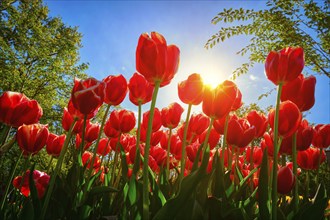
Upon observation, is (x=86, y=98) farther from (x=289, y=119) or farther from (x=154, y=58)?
(x=289, y=119)

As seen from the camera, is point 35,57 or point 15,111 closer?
point 15,111

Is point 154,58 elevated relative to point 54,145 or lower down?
elevated

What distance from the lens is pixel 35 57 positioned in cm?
1579

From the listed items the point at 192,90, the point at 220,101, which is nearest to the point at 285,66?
the point at 220,101

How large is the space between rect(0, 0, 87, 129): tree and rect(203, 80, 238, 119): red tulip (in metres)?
12.9

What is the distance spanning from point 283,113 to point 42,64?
1515 centimetres

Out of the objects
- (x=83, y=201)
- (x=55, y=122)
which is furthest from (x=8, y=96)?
(x=55, y=122)

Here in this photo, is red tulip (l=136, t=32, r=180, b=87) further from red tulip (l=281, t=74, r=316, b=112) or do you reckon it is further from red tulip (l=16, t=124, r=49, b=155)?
red tulip (l=16, t=124, r=49, b=155)

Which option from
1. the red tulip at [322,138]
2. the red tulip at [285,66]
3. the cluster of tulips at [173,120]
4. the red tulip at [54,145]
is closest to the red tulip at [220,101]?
the cluster of tulips at [173,120]

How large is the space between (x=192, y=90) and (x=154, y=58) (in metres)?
0.47

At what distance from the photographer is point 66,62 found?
17203 millimetres

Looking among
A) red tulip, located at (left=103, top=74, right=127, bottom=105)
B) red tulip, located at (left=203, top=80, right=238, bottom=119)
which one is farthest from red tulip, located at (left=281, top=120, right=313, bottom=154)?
red tulip, located at (left=103, top=74, right=127, bottom=105)

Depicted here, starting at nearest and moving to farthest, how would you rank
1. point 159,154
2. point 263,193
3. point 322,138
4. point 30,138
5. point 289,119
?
point 263,193
point 289,119
point 30,138
point 322,138
point 159,154

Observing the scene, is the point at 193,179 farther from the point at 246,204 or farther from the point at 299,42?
the point at 299,42
